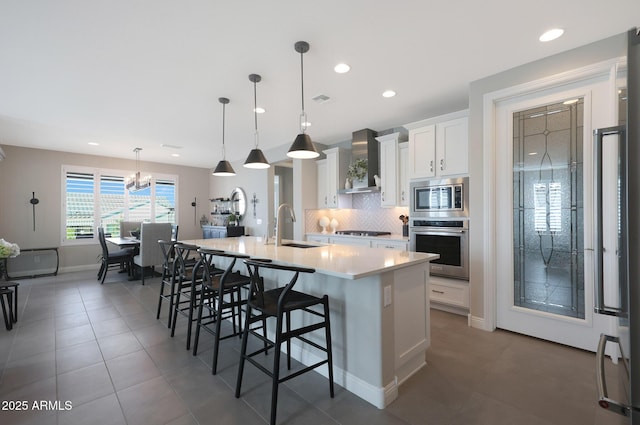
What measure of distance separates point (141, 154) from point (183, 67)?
4818 mm

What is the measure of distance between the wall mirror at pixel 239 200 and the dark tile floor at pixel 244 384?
4336mm

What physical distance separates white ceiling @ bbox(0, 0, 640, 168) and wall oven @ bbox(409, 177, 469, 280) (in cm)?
113

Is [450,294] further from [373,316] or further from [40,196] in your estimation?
[40,196]

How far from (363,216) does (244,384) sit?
3.74 m

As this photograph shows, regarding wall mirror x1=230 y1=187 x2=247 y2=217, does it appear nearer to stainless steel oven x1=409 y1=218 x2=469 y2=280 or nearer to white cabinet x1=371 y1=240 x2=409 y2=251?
white cabinet x1=371 y1=240 x2=409 y2=251

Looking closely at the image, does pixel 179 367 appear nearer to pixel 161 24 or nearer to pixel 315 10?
pixel 161 24

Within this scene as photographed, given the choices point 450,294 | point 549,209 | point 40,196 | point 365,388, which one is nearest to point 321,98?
point 549,209

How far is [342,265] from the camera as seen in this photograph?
1.94 meters

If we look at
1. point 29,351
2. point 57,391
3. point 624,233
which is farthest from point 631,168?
point 29,351

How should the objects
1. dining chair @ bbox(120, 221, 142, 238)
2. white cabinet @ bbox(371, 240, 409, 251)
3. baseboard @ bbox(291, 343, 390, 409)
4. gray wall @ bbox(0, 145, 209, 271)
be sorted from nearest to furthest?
1. baseboard @ bbox(291, 343, 390, 409)
2. white cabinet @ bbox(371, 240, 409, 251)
3. gray wall @ bbox(0, 145, 209, 271)
4. dining chair @ bbox(120, 221, 142, 238)

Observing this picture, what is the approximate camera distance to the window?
6.44 meters

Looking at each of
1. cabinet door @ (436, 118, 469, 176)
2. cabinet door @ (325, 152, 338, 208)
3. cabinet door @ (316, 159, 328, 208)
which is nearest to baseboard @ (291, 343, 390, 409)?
cabinet door @ (436, 118, 469, 176)

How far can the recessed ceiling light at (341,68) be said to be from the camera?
2.79m

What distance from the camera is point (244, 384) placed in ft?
6.94
